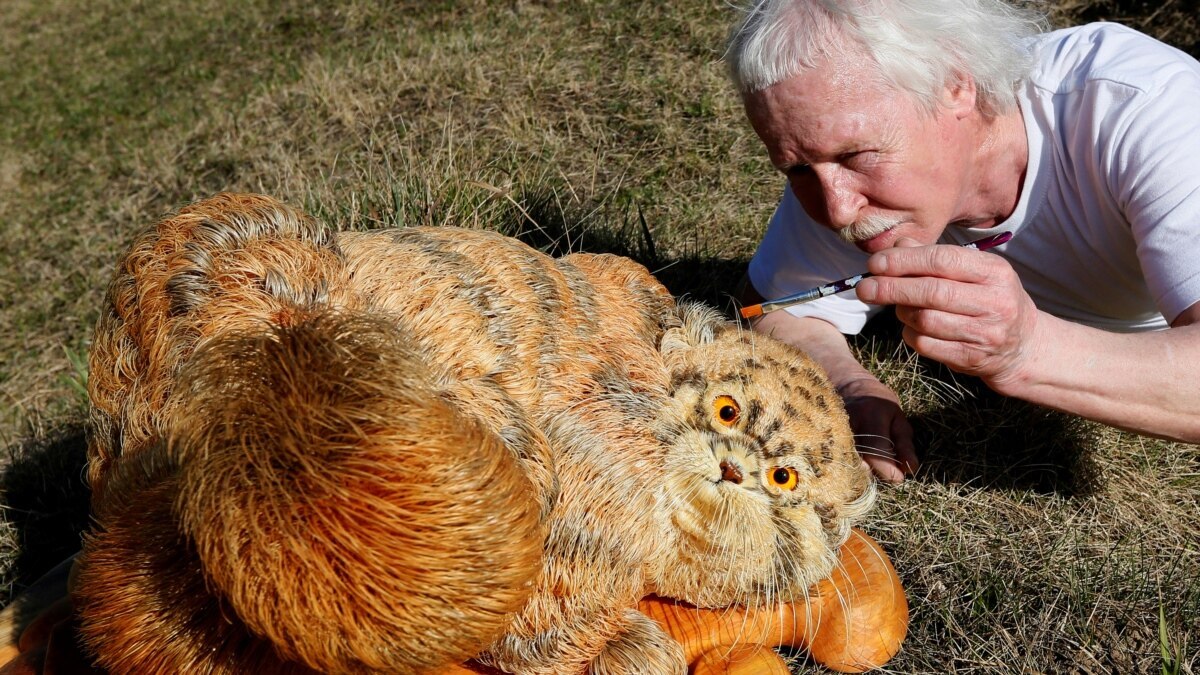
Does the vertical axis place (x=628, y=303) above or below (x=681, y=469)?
above

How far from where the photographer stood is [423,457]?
1097mm

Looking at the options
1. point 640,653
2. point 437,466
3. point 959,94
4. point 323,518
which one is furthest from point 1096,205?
point 323,518

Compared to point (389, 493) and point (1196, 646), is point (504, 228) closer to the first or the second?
point (389, 493)

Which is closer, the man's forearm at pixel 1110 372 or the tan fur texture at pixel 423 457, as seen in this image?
the tan fur texture at pixel 423 457

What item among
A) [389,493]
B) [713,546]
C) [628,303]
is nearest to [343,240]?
[628,303]

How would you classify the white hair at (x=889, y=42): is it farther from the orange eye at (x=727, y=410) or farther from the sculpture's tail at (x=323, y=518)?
the sculpture's tail at (x=323, y=518)

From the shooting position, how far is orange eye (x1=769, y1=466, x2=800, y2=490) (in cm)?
151

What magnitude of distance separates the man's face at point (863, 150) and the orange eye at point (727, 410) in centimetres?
62

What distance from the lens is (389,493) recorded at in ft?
3.55

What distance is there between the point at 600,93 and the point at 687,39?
0.68 meters

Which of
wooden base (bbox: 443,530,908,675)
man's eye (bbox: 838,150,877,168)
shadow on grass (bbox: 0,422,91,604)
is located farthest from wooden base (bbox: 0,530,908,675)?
man's eye (bbox: 838,150,877,168)

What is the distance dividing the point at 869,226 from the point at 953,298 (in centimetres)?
48

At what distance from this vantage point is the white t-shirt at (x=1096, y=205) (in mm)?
1838

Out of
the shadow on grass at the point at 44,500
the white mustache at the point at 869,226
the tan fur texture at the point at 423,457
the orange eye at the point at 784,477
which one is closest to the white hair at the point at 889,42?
the white mustache at the point at 869,226
